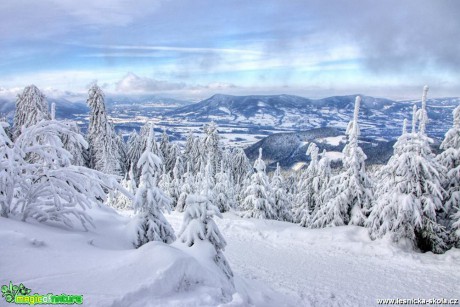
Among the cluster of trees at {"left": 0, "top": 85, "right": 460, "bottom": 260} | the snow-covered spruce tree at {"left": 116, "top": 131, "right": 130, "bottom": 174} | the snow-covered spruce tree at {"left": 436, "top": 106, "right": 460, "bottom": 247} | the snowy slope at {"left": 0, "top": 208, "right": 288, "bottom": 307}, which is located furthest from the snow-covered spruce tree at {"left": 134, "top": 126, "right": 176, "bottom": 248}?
the snow-covered spruce tree at {"left": 116, "top": 131, "right": 130, "bottom": 174}

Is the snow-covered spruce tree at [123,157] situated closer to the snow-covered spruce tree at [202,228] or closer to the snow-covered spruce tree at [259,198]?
the snow-covered spruce tree at [259,198]

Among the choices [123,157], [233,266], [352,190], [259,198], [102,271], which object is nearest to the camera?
[102,271]

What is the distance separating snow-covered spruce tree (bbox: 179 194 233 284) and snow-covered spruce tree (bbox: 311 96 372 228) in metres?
12.4

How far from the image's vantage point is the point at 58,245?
215 inches

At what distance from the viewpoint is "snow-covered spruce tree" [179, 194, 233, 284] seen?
7.41 metres

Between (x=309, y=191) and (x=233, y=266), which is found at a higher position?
(x=233, y=266)

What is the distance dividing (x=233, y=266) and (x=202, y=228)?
18.7 feet

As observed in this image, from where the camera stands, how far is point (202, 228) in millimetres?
7473

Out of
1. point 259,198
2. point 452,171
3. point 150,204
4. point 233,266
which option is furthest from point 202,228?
point 259,198

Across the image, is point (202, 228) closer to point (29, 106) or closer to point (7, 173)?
point (7, 173)

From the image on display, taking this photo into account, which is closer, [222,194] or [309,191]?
[309,191]

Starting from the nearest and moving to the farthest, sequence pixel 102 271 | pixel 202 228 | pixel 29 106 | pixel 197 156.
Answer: pixel 102 271 < pixel 202 228 < pixel 29 106 < pixel 197 156

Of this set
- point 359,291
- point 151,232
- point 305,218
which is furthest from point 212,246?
point 305,218

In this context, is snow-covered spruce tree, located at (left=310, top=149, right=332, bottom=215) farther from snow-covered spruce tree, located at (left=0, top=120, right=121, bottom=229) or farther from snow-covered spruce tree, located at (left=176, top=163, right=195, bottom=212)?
snow-covered spruce tree, located at (left=0, top=120, right=121, bottom=229)
